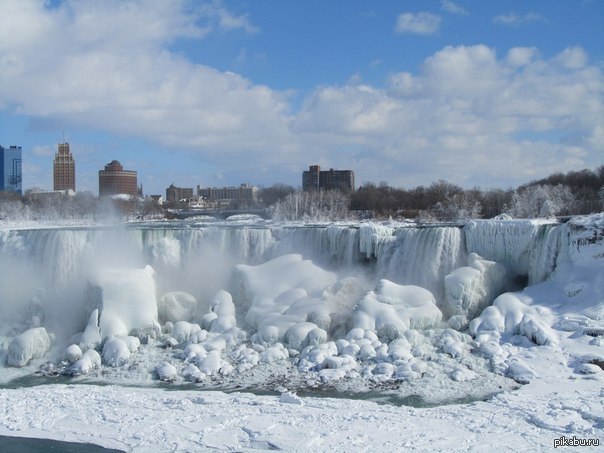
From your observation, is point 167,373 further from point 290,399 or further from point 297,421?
point 297,421

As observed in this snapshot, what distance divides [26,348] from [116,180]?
127 m

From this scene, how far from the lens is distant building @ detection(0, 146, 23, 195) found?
139 meters

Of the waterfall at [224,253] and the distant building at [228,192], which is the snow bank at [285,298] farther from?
the distant building at [228,192]

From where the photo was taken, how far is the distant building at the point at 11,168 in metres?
139

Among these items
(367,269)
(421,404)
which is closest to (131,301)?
(367,269)

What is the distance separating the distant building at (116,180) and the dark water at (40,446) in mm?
129917

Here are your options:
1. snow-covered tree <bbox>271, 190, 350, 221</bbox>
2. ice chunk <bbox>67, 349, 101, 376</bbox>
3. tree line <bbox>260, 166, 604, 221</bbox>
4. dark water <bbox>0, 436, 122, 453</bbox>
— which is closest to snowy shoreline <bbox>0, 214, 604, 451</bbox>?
ice chunk <bbox>67, 349, 101, 376</bbox>

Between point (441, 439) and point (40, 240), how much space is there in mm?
17687

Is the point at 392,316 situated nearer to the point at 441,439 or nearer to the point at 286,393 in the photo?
the point at 286,393

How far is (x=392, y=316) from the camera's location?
696 inches

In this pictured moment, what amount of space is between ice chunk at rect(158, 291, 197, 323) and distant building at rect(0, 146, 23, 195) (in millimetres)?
131726

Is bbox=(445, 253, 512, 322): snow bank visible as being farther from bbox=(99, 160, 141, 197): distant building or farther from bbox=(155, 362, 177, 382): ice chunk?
bbox=(99, 160, 141, 197): distant building

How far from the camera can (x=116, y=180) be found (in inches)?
5487

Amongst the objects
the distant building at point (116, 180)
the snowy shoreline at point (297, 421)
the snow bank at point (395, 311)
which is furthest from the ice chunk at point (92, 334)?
the distant building at point (116, 180)
